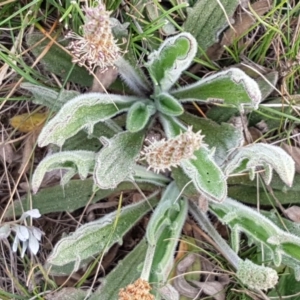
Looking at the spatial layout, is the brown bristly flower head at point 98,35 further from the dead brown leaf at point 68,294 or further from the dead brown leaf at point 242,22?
the dead brown leaf at point 68,294

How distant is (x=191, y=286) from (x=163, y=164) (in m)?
0.74

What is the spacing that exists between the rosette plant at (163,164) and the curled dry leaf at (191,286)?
0.10 m

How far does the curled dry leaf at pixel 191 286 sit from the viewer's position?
204 cm

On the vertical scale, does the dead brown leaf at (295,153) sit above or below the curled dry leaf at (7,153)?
above

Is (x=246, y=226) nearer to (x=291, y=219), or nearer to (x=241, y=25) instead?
(x=291, y=219)

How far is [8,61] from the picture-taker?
191 centimetres

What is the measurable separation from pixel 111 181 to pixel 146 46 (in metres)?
0.52

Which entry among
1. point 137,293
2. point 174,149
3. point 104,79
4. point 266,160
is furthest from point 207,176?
point 104,79

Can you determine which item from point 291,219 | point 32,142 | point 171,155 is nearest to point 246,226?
point 291,219

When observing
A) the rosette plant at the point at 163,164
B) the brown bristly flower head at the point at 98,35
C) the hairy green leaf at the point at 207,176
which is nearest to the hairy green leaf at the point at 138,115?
the rosette plant at the point at 163,164

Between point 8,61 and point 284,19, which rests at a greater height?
point 284,19

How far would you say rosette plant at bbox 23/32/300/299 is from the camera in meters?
1.66

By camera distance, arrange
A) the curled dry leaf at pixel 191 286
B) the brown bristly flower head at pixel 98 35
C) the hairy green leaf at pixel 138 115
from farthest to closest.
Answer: the curled dry leaf at pixel 191 286, the hairy green leaf at pixel 138 115, the brown bristly flower head at pixel 98 35

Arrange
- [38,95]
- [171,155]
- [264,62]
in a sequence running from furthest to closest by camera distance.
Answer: [264,62]
[38,95]
[171,155]
